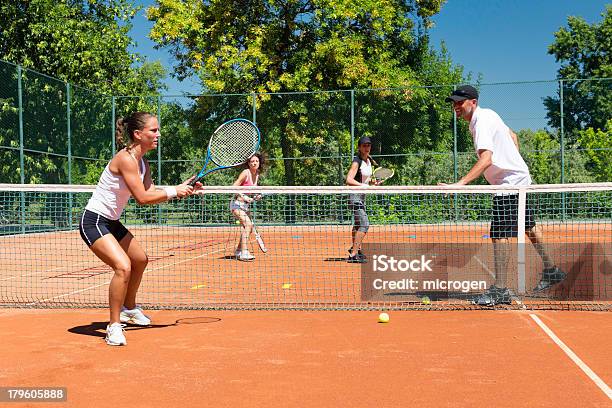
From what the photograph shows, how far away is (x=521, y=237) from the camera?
21.1 feet

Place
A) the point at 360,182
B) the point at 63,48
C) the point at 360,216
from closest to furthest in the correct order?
the point at 360,216, the point at 360,182, the point at 63,48

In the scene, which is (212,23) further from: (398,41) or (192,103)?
(398,41)

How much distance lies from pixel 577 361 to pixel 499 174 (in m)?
2.39

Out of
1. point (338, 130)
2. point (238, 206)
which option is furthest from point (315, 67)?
point (238, 206)

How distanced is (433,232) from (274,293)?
5834 millimetres

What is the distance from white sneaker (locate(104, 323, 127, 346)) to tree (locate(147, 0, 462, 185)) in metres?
13.9

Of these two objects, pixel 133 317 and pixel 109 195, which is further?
pixel 133 317

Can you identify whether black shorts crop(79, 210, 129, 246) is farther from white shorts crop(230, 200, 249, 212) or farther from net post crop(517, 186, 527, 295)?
white shorts crop(230, 200, 249, 212)

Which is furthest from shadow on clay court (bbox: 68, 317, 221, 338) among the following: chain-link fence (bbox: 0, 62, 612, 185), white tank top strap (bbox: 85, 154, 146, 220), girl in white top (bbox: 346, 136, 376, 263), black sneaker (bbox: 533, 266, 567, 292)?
chain-link fence (bbox: 0, 62, 612, 185)

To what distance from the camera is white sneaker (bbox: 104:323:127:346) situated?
4840mm

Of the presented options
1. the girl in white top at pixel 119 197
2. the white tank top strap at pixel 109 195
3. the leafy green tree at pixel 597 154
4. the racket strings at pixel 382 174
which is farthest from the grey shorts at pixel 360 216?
the leafy green tree at pixel 597 154

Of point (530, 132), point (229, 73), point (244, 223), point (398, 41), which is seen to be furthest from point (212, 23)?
point (244, 223)

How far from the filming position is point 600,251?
867 cm

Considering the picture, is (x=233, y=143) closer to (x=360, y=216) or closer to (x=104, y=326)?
(x=104, y=326)
